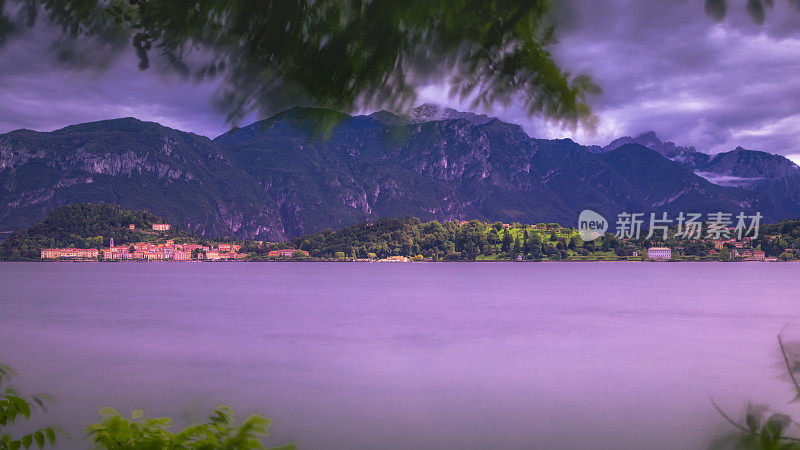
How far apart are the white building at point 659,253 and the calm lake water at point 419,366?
100 meters

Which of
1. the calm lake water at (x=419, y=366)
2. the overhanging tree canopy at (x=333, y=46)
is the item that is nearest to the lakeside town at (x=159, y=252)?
the calm lake water at (x=419, y=366)

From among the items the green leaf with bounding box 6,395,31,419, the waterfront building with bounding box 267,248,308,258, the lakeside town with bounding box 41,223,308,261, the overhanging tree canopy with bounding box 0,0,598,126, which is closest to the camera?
the overhanging tree canopy with bounding box 0,0,598,126

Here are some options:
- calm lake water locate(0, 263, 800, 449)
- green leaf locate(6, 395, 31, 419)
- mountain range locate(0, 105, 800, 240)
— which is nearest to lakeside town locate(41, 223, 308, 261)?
mountain range locate(0, 105, 800, 240)

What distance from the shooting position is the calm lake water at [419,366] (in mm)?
17281

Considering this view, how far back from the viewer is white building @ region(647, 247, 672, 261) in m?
161

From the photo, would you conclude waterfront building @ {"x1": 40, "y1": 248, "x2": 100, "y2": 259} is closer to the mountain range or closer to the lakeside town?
the lakeside town

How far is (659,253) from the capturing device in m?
167

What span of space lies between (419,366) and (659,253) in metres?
153

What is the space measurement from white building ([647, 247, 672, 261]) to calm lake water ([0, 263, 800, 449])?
100065 mm

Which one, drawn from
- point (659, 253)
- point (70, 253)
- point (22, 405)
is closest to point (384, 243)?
point (659, 253)

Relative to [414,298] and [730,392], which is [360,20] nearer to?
[730,392]

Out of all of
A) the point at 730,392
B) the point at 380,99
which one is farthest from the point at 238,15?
the point at 730,392

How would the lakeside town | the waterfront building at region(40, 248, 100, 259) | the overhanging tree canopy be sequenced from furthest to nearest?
the lakeside town → the waterfront building at region(40, 248, 100, 259) → the overhanging tree canopy

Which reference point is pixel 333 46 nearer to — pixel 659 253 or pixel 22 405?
pixel 22 405
